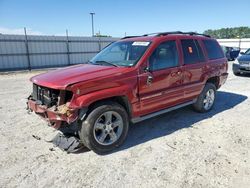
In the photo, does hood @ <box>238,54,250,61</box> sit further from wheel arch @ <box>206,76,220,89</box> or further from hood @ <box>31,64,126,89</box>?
hood @ <box>31,64,126,89</box>

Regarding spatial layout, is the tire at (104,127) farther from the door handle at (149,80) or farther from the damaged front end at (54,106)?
the door handle at (149,80)

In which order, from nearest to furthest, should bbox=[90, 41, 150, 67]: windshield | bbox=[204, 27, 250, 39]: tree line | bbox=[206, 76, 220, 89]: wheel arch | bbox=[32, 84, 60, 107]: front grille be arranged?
bbox=[32, 84, 60, 107]: front grille → bbox=[90, 41, 150, 67]: windshield → bbox=[206, 76, 220, 89]: wheel arch → bbox=[204, 27, 250, 39]: tree line

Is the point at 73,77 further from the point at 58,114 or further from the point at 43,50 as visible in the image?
the point at 43,50

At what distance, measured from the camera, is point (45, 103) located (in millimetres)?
3932

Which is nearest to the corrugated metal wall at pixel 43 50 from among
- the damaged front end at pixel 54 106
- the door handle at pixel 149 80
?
the damaged front end at pixel 54 106

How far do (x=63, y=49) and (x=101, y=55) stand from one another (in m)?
15.5

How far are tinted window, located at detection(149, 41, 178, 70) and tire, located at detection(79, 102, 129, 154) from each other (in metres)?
1.10

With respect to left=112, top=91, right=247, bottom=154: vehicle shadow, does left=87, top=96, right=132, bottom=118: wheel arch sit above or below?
above

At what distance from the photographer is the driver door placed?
13.9 feet

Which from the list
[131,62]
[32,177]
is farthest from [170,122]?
[32,177]

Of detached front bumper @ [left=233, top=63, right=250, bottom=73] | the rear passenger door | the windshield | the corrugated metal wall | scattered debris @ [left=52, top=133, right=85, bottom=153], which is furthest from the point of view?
the corrugated metal wall

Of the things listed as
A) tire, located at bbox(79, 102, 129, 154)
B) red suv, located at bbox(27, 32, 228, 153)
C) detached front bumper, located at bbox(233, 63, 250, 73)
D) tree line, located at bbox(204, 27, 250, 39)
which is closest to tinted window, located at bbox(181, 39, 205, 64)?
red suv, located at bbox(27, 32, 228, 153)

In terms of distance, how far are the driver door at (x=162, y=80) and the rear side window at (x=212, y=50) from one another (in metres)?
1.38

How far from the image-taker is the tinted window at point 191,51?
200 inches
